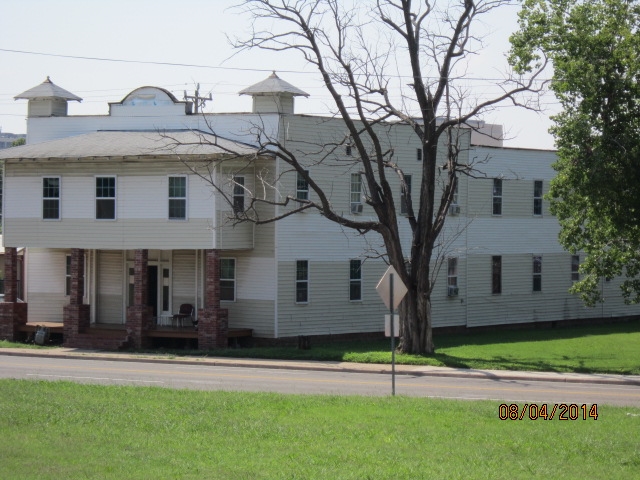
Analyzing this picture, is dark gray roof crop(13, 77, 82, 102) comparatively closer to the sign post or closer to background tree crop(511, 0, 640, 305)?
background tree crop(511, 0, 640, 305)

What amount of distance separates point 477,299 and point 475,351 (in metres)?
9.62

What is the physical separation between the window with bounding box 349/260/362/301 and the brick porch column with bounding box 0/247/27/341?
12549 mm

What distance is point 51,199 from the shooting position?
35.1 metres

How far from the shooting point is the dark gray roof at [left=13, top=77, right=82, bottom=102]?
38094mm

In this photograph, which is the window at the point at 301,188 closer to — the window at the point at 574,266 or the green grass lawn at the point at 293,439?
the window at the point at 574,266

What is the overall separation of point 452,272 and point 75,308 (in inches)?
626

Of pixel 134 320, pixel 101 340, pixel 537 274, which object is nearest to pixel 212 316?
pixel 134 320

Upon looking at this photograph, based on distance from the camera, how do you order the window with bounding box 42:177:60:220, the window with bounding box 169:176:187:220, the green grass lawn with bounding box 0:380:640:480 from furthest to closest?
the window with bounding box 42:177:60:220 → the window with bounding box 169:176:187:220 → the green grass lawn with bounding box 0:380:640:480

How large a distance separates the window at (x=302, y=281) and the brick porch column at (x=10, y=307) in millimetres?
10476

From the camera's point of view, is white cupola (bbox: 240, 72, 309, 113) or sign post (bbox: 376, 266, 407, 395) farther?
white cupola (bbox: 240, 72, 309, 113)

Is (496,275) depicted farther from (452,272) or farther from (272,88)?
(272,88)

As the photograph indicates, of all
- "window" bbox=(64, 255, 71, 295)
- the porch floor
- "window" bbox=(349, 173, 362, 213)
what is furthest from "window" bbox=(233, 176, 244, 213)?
"window" bbox=(64, 255, 71, 295)

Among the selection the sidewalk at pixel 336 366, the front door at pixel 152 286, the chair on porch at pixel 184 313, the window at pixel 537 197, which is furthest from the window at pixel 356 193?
the window at pixel 537 197

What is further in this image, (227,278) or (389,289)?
(227,278)
